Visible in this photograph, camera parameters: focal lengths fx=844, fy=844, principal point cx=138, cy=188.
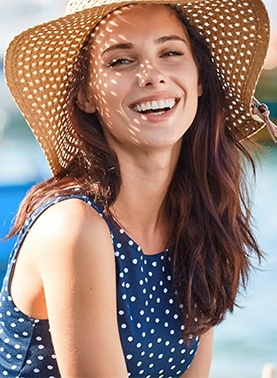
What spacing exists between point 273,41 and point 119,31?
246 centimetres

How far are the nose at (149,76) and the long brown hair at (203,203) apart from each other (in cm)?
20

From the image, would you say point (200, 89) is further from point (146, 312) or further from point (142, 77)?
point (146, 312)

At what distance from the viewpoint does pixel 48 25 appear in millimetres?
2104

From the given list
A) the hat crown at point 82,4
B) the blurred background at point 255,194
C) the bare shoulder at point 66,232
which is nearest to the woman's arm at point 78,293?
the bare shoulder at point 66,232

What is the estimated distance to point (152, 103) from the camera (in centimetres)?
202

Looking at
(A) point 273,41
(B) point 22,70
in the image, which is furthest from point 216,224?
(A) point 273,41

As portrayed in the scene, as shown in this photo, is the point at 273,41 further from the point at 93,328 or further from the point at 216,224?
the point at 93,328

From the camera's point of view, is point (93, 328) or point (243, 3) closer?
point (93, 328)

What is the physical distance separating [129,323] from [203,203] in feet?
1.33

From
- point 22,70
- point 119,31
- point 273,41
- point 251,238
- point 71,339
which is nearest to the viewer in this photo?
point 71,339

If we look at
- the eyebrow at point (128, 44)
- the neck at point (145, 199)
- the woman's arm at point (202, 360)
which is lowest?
the woman's arm at point (202, 360)

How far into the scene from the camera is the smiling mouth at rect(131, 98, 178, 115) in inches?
79.4

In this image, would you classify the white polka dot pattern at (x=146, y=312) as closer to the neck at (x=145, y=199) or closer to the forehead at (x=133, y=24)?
the neck at (x=145, y=199)

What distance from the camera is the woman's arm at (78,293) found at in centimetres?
189
